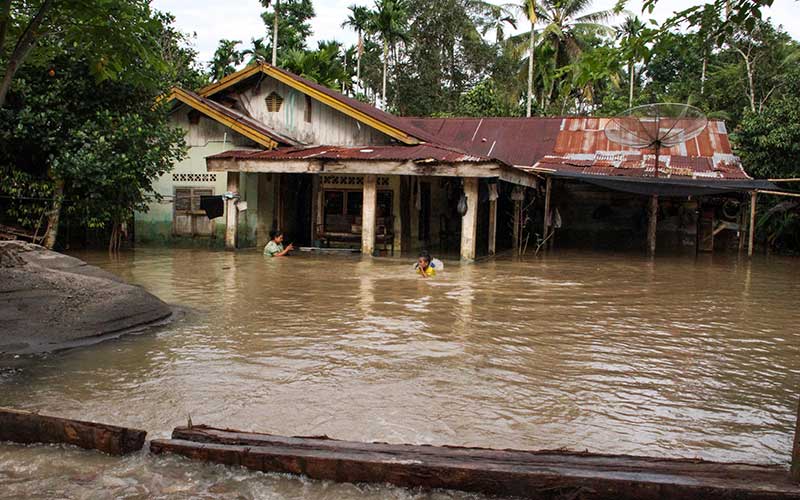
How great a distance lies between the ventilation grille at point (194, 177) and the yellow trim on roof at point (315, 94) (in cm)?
255

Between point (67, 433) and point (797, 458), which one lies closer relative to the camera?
point (797, 458)

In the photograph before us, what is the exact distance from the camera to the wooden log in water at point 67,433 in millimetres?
3928

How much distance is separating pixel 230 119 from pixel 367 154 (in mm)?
3971

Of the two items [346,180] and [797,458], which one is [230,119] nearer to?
[346,180]

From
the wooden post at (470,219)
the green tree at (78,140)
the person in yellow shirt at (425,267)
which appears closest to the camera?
the person in yellow shirt at (425,267)

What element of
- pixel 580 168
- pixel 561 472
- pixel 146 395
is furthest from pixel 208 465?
pixel 580 168

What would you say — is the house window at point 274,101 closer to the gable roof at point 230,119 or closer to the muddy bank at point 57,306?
the gable roof at point 230,119

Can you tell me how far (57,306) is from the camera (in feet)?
22.7

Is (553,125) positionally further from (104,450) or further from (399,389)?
(104,450)

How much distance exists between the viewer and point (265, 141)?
17.2 meters

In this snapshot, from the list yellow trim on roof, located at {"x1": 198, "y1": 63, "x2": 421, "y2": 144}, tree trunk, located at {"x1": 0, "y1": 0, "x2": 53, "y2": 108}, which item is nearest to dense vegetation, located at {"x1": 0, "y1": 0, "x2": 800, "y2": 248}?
tree trunk, located at {"x1": 0, "y1": 0, "x2": 53, "y2": 108}

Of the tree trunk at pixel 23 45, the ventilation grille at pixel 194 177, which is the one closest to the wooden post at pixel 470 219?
the ventilation grille at pixel 194 177

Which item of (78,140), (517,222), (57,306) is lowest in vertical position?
(57,306)

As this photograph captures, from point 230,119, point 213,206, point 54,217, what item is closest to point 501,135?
point 230,119
